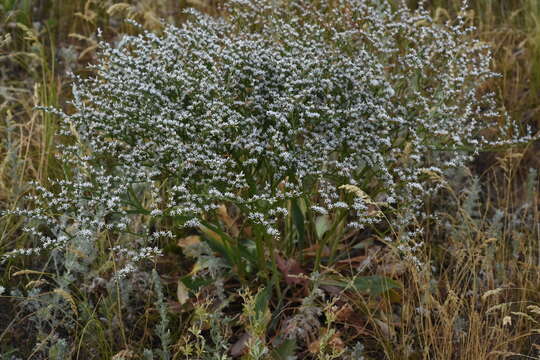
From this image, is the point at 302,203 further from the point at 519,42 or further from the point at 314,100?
the point at 519,42

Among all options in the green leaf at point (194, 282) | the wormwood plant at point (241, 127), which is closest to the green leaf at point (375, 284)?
the wormwood plant at point (241, 127)

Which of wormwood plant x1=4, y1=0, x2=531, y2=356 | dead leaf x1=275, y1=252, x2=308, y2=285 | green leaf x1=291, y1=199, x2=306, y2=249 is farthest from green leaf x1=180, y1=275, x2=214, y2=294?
green leaf x1=291, y1=199, x2=306, y2=249

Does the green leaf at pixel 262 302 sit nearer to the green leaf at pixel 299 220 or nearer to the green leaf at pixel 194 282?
the green leaf at pixel 194 282

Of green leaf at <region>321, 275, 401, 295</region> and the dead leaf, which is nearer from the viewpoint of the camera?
green leaf at <region>321, 275, 401, 295</region>

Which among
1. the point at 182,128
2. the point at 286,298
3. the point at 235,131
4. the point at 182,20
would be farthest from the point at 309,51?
the point at 182,20

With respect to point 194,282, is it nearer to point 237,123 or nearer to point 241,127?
point 241,127

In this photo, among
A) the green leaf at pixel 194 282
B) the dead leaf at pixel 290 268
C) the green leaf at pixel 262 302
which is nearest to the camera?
the green leaf at pixel 262 302

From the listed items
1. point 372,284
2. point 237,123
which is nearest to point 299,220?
point 372,284

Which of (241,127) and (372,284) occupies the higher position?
(241,127)

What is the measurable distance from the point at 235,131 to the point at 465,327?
1586 mm

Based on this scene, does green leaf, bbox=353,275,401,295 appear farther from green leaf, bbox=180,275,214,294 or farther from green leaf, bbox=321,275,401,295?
green leaf, bbox=180,275,214,294

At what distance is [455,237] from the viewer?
11.9ft

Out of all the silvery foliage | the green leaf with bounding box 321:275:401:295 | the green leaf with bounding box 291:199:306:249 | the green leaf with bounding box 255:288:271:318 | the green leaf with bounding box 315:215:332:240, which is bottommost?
the green leaf with bounding box 255:288:271:318

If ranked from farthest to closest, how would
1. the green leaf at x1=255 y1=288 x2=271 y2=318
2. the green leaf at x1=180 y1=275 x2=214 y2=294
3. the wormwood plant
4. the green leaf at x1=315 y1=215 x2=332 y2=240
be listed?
the green leaf at x1=315 y1=215 x2=332 y2=240 < the green leaf at x1=180 y1=275 x2=214 y2=294 < the green leaf at x1=255 y1=288 x2=271 y2=318 < the wormwood plant
